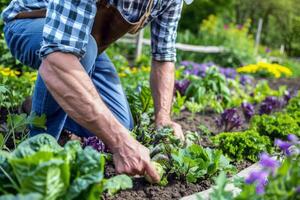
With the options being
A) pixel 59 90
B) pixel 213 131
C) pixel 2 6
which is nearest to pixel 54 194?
pixel 59 90

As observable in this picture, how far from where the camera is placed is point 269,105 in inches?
223

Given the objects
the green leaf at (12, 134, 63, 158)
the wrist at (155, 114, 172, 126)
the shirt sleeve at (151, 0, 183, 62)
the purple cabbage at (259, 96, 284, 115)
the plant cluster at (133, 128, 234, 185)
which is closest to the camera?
the green leaf at (12, 134, 63, 158)

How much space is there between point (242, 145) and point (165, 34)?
869 mm

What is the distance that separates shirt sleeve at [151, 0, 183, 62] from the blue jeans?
0.39 metres

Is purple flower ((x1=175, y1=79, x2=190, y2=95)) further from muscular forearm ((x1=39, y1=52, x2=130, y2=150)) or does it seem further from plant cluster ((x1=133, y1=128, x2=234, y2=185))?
muscular forearm ((x1=39, y1=52, x2=130, y2=150))

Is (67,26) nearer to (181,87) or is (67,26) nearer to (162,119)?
(162,119)

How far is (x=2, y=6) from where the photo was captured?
6137 millimetres

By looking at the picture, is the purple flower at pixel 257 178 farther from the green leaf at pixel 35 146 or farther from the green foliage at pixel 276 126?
the green foliage at pixel 276 126

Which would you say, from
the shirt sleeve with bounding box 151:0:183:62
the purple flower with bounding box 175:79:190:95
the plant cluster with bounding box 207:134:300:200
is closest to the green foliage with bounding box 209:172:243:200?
the plant cluster with bounding box 207:134:300:200

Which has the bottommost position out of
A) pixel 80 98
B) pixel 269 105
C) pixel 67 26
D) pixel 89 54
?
pixel 269 105

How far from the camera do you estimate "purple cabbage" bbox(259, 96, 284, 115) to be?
5590 millimetres

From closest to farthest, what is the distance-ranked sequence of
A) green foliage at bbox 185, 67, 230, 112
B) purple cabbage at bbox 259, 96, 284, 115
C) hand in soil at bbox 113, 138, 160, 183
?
1. hand in soil at bbox 113, 138, 160, 183
2. purple cabbage at bbox 259, 96, 284, 115
3. green foliage at bbox 185, 67, 230, 112

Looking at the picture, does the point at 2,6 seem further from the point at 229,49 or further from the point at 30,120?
the point at 229,49

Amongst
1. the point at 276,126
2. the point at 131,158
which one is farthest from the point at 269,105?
the point at 131,158
